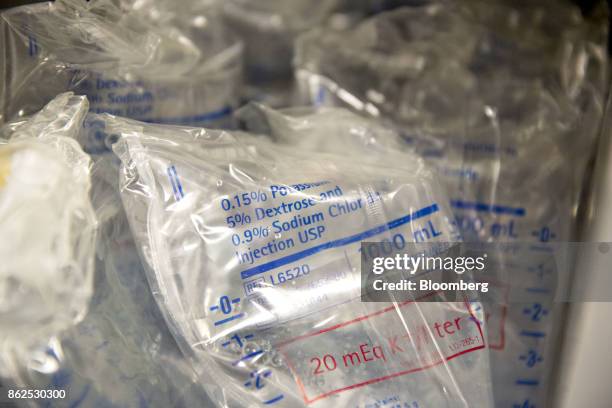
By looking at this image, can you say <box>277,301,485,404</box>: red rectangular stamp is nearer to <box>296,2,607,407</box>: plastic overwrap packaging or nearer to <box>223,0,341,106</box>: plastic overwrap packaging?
<box>296,2,607,407</box>: plastic overwrap packaging

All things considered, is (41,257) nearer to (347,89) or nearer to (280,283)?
(280,283)

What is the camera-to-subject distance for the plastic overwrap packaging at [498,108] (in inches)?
25.2

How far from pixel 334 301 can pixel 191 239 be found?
0.44 ft

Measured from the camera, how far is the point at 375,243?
→ 0.51 metres

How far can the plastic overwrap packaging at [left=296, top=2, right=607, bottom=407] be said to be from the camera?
2.10ft

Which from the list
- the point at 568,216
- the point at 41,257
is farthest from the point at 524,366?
the point at 41,257

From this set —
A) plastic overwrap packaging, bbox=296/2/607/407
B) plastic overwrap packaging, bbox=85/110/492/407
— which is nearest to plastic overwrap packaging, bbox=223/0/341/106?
plastic overwrap packaging, bbox=296/2/607/407

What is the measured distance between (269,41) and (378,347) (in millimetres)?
581

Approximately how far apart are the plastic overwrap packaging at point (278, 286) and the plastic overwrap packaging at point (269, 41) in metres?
0.40

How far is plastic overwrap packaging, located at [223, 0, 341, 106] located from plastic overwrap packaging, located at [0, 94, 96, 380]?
471mm

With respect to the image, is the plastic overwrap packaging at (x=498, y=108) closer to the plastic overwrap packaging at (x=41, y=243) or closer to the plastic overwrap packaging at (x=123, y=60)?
the plastic overwrap packaging at (x=123, y=60)

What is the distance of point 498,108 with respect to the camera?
712mm

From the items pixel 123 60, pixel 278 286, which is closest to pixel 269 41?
pixel 123 60

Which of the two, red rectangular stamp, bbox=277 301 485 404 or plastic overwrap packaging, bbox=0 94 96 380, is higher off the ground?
plastic overwrap packaging, bbox=0 94 96 380
